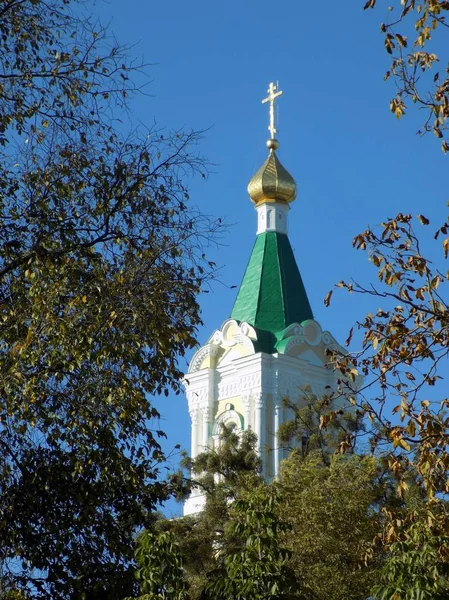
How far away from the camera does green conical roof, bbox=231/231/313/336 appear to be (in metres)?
37.2

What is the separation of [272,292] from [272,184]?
3.66 metres

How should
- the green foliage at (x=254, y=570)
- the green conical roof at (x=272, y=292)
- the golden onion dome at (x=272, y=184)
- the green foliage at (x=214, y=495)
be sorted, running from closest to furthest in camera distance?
the green foliage at (x=254, y=570)
the green foliage at (x=214, y=495)
the green conical roof at (x=272, y=292)
the golden onion dome at (x=272, y=184)

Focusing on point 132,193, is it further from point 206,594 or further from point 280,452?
point 280,452

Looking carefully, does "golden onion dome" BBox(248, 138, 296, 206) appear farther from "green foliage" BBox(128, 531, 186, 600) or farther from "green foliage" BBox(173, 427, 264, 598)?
"green foliage" BBox(128, 531, 186, 600)

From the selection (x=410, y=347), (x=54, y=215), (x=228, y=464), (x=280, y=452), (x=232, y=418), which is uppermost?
(x=232, y=418)

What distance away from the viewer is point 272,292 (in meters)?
37.6

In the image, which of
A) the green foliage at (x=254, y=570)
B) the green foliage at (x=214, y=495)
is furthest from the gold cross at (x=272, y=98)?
the green foliage at (x=254, y=570)

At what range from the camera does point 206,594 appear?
10.2m

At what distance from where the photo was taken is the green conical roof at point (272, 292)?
122 ft

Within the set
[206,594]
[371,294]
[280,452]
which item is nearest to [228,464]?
[280,452]

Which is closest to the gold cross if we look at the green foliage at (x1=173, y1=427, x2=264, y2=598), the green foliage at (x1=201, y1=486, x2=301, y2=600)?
the green foliage at (x1=173, y1=427, x2=264, y2=598)

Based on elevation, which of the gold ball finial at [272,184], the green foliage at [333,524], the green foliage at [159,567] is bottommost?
the green foliage at [159,567]

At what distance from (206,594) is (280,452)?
74.7ft

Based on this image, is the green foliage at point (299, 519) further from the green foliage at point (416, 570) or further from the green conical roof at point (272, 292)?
the green conical roof at point (272, 292)
